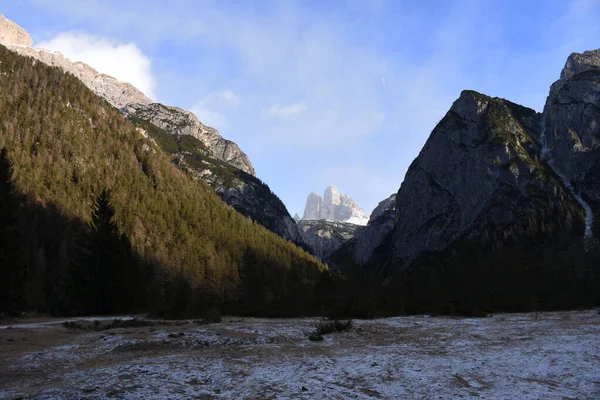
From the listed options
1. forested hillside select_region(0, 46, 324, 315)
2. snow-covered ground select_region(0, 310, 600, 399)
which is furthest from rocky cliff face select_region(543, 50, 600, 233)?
snow-covered ground select_region(0, 310, 600, 399)

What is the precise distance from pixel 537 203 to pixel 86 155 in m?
185

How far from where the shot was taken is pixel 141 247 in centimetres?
11719

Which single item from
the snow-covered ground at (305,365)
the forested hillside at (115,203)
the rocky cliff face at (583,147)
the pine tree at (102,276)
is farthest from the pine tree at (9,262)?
the rocky cliff face at (583,147)

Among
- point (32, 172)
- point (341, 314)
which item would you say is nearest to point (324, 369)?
point (341, 314)

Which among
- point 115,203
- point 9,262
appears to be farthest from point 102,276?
point 115,203

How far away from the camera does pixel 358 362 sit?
11.9 metres

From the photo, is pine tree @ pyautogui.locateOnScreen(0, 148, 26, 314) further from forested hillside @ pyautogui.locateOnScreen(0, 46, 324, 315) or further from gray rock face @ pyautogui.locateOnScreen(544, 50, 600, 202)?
gray rock face @ pyautogui.locateOnScreen(544, 50, 600, 202)

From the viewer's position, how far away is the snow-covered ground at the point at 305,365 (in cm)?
859

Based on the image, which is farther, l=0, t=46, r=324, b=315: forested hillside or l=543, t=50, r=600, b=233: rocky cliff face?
l=543, t=50, r=600, b=233: rocky cliff face

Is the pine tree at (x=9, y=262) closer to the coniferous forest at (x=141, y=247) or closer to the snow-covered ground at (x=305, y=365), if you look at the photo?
the coniferous forest at (x=141, y=247)

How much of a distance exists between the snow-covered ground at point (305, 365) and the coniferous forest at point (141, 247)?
544 inches

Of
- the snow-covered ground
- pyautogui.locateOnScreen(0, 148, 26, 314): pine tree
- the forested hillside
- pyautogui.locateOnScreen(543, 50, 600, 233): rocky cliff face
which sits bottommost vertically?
the snow-covered ground

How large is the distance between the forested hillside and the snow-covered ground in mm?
52712

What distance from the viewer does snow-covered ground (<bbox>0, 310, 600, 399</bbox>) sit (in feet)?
28.2
